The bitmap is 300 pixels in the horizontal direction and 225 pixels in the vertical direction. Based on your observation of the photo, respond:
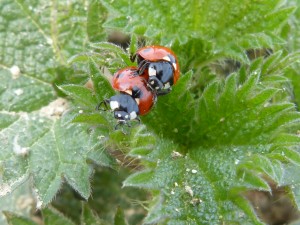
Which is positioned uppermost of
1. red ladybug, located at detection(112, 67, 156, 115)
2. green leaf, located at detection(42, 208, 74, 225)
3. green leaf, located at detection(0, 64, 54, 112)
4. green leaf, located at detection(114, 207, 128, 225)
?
red ladybug, located at detection(112, 67, 156, 115)

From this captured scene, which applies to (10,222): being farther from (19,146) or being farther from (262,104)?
(262,104)

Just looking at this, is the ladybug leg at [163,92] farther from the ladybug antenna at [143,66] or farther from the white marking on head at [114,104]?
the white marking on head at [114,104]

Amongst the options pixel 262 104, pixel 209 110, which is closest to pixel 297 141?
pixel 262 104

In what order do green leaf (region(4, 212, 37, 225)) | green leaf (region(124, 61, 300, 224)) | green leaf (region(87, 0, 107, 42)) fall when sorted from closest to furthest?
green leaf (region(124, 61, 300, 224)) → green leaf (region(4, 212, 37, 225)) → green leaf (region(87, 0, 107, 42))

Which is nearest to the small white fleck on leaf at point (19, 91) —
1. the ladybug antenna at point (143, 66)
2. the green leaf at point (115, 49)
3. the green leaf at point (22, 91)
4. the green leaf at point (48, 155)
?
the green leaf at point (22, 91)

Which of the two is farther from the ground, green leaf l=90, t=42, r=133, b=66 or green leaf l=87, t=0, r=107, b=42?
green leaf l=90, t=42, r=133, b=66

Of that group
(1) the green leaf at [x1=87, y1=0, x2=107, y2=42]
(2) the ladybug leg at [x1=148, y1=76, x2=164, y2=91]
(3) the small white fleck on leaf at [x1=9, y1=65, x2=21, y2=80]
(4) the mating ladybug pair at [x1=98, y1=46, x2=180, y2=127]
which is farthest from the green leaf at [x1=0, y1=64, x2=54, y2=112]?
(2) the ladybug leg at [x1=148, y1=76, x2=164, y2=91]

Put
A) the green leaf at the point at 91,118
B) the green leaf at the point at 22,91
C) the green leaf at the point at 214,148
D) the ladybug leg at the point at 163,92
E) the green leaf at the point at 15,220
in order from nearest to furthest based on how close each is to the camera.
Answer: the green leaf at the point at 214,148, the green leaf at the point at 91,118, the ladybug leg at the point at 163,92, the green leaf at the point at 15,220, the green leaf at the point at 22,91

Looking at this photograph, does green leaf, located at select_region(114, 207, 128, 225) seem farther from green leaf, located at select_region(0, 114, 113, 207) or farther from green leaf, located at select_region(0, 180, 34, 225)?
green leaf, located at select_region(0, 180, 34, 225)
